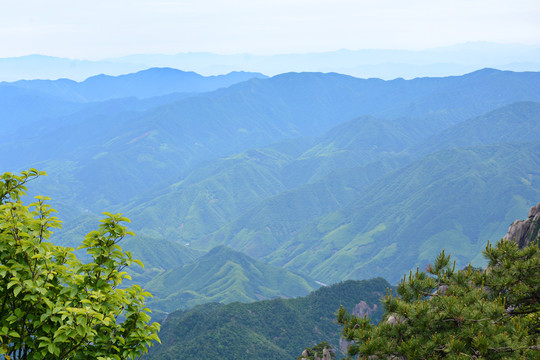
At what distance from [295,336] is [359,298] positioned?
33.5 meters

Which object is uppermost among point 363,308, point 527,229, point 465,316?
point 363,308

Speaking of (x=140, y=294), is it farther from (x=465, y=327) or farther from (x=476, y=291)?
(x=476, y=291)

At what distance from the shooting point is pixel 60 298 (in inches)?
568

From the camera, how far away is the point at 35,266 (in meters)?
13.8

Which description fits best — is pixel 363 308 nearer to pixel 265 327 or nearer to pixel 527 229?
pixel 265 327

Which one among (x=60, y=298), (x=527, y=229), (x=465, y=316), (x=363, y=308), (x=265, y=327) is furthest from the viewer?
(x=363, y=308)

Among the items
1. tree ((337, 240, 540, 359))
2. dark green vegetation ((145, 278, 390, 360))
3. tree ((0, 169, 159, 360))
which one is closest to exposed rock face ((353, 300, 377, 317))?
dark green vegetation ((145, 278, 390, 360))

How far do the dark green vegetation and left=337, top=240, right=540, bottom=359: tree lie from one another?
112m

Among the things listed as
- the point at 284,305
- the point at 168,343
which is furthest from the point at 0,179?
the point at 284,305

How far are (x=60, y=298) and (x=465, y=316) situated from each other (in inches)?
Answer: 579

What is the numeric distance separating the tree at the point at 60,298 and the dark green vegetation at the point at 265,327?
11615 cm

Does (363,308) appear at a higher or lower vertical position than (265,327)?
higher

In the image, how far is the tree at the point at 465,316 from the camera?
17.6m

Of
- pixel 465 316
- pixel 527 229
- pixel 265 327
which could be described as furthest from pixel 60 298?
pixel 265 327
